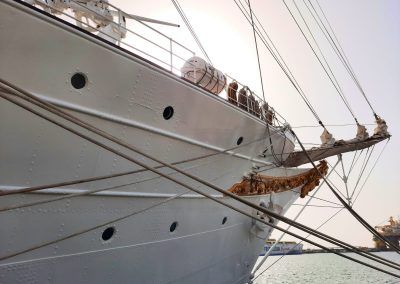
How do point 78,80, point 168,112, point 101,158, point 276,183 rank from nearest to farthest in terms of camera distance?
1. point 78,80
2. point 101,158
3. point 168,112
4. point 276,183

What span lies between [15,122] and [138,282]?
282 cm

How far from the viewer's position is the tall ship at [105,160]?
3176mm

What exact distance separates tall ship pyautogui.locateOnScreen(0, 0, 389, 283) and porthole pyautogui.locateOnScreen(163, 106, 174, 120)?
0.6 inches

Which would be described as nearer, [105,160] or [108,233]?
[105,160]

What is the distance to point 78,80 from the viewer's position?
3689 mm

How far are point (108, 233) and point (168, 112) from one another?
1.80m

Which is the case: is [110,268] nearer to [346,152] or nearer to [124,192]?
[124,192]

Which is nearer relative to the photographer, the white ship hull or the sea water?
the white ship hull

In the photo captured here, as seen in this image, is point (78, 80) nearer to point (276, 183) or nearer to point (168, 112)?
point (168, 112)

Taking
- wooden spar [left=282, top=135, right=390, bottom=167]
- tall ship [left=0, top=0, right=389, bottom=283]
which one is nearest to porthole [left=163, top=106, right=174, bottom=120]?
tall ship [left=0, top=0, right=389, bottom=283]

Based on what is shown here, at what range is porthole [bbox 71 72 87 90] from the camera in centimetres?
365

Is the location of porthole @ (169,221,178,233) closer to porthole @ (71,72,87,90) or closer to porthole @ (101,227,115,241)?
porthole @ (101,227,115,241)

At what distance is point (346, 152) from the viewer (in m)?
8.42

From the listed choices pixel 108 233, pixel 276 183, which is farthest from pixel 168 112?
pixel 276 183
